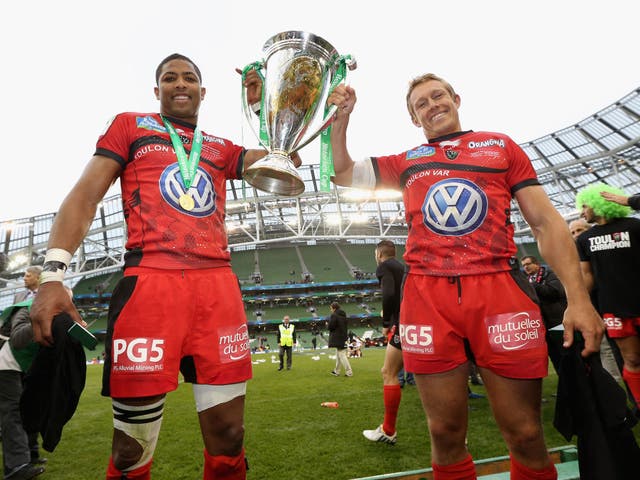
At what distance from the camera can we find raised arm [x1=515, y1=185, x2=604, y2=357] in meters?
1.43

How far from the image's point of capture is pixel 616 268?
119 inches

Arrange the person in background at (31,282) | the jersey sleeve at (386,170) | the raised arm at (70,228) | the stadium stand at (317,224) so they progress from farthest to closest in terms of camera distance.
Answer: the stadium stand at (317,224)
the person in background at (31,282)
the jersey sleeve at (386,170)
the raised arm at (70,228)

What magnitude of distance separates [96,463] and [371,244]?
37709 millimetres

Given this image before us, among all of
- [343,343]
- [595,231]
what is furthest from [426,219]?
[343,343]

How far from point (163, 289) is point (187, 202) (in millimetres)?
396

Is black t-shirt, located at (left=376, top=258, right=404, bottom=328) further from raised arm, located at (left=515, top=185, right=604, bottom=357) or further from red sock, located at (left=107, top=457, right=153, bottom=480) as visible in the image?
red sock, located at (left=107, top=457, right=153, bottom=480)

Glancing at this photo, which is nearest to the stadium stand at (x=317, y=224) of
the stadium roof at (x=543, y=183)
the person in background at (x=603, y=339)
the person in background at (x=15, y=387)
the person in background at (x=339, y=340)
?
the stadium roof at (x=543, y=183)

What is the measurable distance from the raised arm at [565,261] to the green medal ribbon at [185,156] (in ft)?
4.88

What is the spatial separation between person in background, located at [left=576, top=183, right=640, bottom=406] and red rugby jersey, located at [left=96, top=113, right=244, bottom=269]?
304 cm

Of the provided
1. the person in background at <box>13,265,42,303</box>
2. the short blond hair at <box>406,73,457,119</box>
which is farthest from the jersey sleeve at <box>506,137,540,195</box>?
the person in background at <box>13,265,42,303</box>

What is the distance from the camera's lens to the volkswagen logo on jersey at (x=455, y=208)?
5.38 ft

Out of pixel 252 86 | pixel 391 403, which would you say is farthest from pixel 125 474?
pixel 391 403

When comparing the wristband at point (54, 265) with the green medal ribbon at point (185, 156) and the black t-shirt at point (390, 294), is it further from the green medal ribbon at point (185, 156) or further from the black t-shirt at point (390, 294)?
the black t-shirt at point (390, 294)

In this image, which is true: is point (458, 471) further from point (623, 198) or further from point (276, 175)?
point (623, 198)
